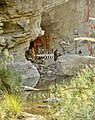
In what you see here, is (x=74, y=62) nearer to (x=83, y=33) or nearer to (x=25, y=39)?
(x=25, y=39)

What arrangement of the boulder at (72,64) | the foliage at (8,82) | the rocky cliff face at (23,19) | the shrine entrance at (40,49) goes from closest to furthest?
the foliage at (8,82), the rocky cliff face at (23,19), the boulder at (72,64), the shrine entrance at (40,49)

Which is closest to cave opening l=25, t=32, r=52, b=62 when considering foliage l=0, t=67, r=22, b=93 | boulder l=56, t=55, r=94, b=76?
boulder l=56, t=55, r=94, b=76

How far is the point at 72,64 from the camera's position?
35.8 feet

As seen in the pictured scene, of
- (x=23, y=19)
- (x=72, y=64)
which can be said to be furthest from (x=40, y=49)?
(x=23, y=19)

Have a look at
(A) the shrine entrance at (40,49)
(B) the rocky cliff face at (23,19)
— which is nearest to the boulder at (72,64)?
(B) the rocky cliff face at (23,19)

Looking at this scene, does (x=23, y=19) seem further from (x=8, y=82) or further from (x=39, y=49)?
(x=39, y=49)

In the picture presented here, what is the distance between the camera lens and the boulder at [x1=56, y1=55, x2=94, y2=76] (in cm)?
1078

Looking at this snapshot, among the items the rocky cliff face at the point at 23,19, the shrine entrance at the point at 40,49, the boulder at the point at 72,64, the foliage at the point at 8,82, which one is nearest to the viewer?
the foliage at the point at 8,82

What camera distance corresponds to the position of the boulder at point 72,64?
10.8m

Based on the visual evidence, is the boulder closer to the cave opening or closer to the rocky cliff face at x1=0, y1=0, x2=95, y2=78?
the rocky cliff face at x1=0, y1=0, x2=95, y2=78

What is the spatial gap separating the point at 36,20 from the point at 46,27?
8.76 feet

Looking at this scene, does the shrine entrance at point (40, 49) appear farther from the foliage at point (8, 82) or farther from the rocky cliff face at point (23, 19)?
the foliage at point (8, 82)

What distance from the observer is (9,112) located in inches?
207

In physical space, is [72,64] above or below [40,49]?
below
